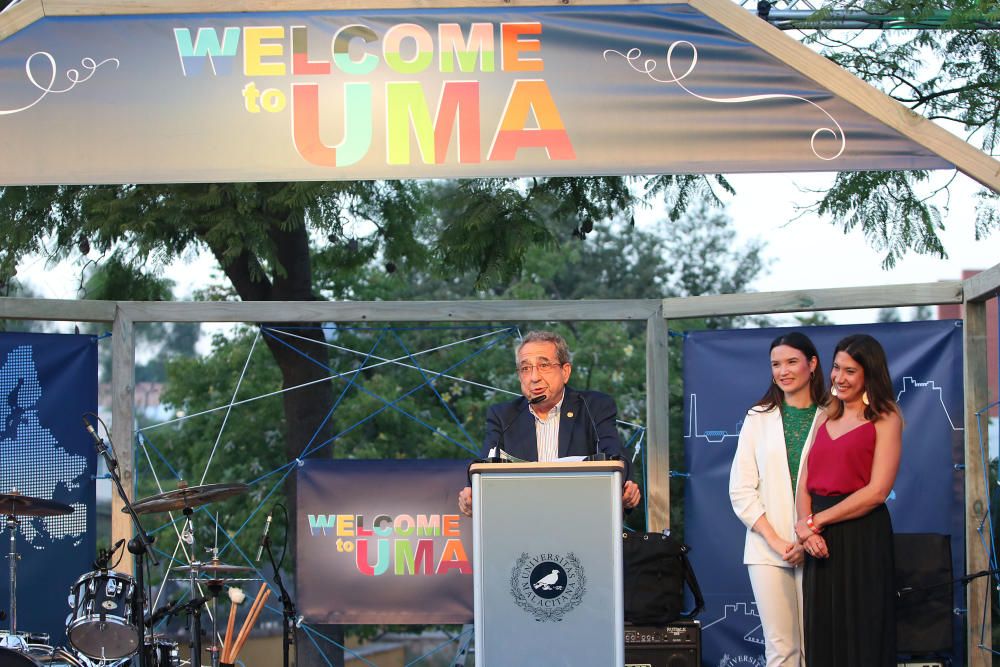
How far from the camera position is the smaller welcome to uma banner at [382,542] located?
22.3 ft

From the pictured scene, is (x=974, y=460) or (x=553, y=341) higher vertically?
(x=553, y=341)

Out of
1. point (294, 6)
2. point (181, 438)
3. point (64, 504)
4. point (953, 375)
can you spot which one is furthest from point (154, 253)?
point (181, 438)

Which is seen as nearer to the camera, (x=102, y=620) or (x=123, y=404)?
(x=102, y=620)

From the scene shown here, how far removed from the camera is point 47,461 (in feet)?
22.4

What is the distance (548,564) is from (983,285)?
287 centimetres

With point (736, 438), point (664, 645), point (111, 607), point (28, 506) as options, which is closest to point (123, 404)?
point (28, 506)

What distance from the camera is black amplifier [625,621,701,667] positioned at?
5730 mm

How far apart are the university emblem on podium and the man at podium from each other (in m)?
0.71

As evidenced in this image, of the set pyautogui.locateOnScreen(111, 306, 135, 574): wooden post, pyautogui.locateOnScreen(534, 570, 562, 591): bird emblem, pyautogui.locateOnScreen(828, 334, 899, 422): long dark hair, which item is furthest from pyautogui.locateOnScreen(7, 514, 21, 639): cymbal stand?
pyautogui.locateOnScreen(828, 334, 899, 422): long dark hair

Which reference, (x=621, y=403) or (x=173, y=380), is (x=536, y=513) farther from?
(x=173, y=380)

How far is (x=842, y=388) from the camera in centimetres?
520

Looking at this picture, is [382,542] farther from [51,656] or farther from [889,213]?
[889,213]

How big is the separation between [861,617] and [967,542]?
140 cm

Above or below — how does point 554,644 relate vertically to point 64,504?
below
